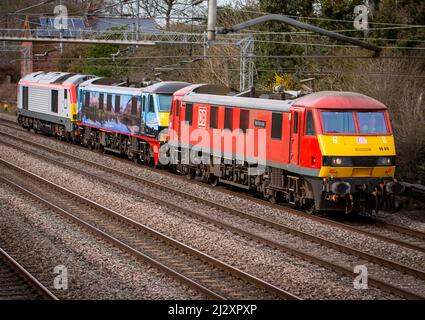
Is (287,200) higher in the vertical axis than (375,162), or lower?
lower

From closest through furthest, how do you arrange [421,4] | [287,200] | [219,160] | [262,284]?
1. [262,284]
2. [287,200]
3. [219,160]
4. [421,4]

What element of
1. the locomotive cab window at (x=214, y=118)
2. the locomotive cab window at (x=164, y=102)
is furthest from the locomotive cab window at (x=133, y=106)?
the locomotive cab window at (x=214, y=118)

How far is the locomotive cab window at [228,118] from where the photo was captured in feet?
71.6

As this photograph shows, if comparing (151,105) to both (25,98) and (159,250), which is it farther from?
(25,98)

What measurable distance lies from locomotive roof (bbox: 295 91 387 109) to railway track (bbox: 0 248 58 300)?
7688mm

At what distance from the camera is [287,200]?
20.1 metres

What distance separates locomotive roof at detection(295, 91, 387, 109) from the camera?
1789cm

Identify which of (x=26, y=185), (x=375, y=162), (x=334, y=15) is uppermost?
(x=334, y=15)

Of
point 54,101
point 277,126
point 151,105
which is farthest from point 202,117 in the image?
point 54,101

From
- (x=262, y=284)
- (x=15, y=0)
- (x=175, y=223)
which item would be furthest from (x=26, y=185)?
(x=15, y=0)

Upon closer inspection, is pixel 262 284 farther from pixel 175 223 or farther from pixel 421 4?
pixel 421 4

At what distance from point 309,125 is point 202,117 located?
6159 mm

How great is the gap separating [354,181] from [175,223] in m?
4.01

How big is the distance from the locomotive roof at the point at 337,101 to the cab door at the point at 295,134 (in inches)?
9.0
